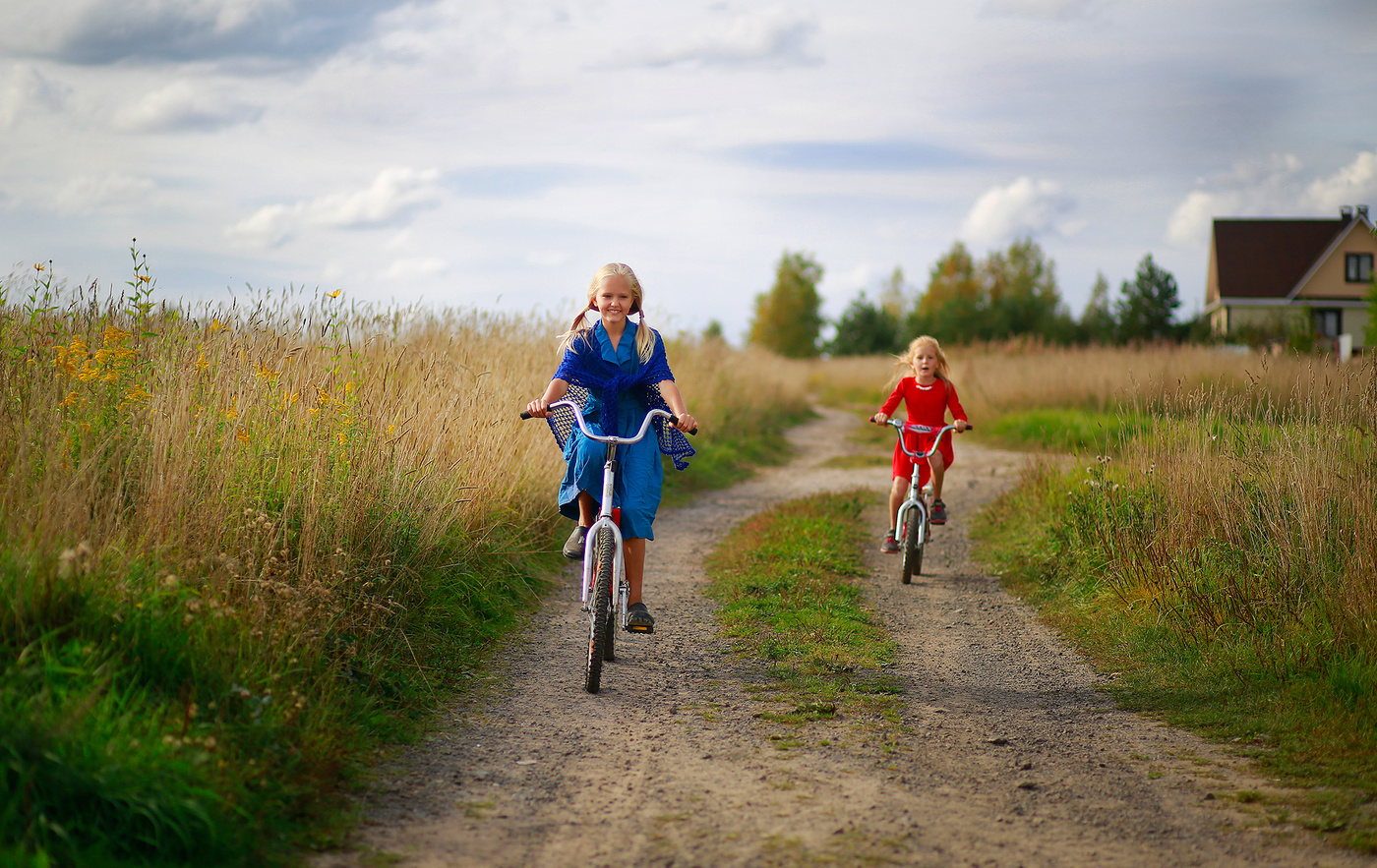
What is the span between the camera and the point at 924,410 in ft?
25.8

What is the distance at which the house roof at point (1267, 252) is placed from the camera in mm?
44844

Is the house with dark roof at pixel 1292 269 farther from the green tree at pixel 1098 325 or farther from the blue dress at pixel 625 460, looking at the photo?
the blue dress at pixel 625 460

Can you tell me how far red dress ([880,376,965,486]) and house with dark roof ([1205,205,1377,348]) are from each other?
3832 centimetres

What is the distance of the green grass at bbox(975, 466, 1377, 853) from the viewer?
3625mm

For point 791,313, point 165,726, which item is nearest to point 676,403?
point 165,726

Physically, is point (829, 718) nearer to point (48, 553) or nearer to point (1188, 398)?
point (48, 553)

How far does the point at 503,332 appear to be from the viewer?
11.4 meters

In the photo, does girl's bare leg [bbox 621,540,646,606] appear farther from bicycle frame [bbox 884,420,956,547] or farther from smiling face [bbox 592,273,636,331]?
bicycle frame [bbox 884,420,956,547]

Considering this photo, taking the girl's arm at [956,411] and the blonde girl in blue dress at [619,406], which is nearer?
the blonde girl in blue dress at [619,406]

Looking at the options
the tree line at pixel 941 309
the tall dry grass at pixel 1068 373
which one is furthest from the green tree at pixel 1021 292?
the tall dry grass at pixel 1068 373

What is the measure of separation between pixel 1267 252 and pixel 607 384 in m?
51.4

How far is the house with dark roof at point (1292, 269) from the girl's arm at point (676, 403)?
138 feet

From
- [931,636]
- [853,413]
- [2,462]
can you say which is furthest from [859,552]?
[853,413]

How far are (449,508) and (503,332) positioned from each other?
535cm
